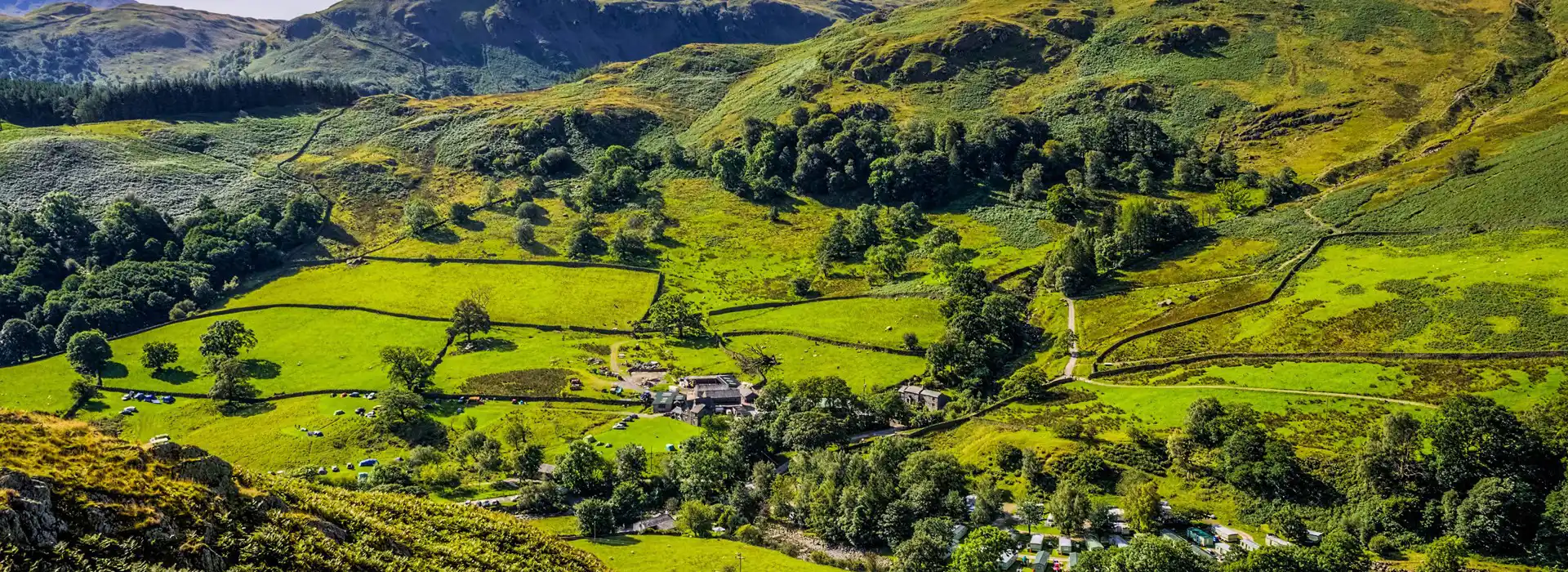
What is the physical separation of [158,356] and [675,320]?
7566 cm

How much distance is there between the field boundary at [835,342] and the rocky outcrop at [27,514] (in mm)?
106863

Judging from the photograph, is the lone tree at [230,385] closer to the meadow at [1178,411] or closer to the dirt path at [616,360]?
the dirt path at [616,360]

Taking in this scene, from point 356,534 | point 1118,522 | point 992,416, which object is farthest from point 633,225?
point 356,534

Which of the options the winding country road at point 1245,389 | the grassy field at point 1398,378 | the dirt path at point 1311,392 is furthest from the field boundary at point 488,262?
the grassy field at point 1398,378

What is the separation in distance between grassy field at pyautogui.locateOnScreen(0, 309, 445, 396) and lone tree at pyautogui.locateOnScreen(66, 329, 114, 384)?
161 cm

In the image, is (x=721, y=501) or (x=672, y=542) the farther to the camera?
(x=721, y=501)

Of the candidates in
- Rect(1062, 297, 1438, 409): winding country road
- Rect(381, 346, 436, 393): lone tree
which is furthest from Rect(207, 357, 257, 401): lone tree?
Rect(1062, 297, 1438, 409): winding country road

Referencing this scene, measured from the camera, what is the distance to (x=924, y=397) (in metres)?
114

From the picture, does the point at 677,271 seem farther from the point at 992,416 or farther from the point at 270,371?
the point at 992,416

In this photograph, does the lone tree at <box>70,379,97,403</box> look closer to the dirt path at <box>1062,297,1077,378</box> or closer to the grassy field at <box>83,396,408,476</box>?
the grassy field at <box>83,396,408,476</box>

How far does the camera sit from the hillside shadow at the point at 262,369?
127500 millimetres

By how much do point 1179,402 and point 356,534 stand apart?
8421 centimetres

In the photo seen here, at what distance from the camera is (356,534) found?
42.6 metres

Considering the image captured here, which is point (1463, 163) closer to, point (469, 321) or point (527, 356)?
point (527, 356)
